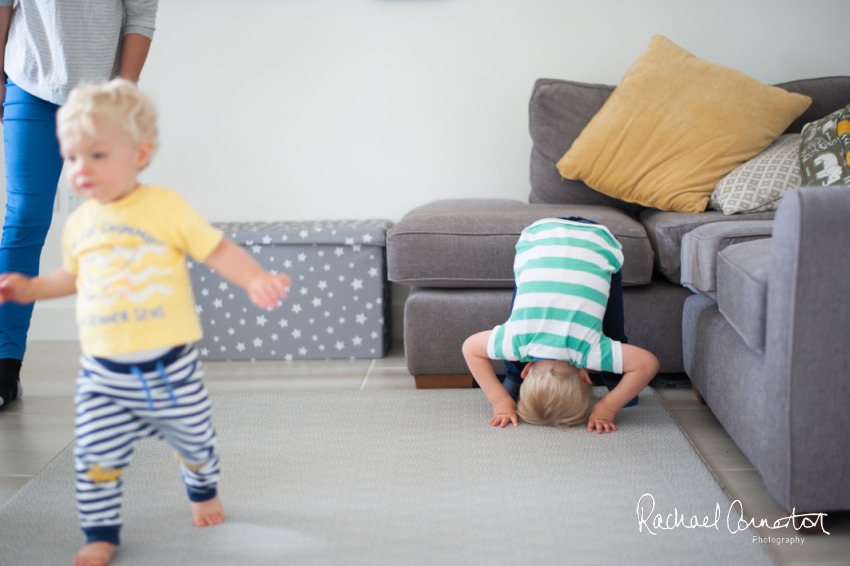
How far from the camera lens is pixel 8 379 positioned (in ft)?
6.11

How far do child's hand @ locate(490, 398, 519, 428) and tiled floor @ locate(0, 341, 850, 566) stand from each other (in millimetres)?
382

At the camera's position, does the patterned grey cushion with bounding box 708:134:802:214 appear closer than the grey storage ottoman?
Yes

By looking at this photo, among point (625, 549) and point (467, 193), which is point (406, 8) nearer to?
point (467, 193)

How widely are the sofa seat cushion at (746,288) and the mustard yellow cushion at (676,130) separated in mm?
634

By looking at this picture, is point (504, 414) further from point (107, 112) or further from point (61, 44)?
point (61, 44)

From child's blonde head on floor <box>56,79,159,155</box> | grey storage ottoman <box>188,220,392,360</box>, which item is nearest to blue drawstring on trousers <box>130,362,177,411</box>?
child's blonde head on floor <box>56,79,159,155</box>

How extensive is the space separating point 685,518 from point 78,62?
63.6 inches

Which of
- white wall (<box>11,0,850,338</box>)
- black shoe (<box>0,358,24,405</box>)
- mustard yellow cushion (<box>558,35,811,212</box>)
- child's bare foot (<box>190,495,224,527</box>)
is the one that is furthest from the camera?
white wall (<box>11,0,850,338</box>)

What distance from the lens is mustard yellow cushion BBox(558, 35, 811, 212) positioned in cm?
208

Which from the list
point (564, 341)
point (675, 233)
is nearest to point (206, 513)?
point (564, 341)

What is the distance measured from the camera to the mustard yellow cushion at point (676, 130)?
208 cm

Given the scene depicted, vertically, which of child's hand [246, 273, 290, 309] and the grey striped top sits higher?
the grey striped top

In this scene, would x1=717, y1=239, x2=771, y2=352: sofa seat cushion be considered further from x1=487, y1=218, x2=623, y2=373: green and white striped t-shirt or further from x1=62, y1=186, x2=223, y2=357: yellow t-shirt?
x1=62, y1=186, x2=223, y2=357: yellow t-shirt

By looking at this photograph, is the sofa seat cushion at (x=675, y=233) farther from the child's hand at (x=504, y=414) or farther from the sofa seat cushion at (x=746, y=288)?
the child's hand at (x=504, y=414)
